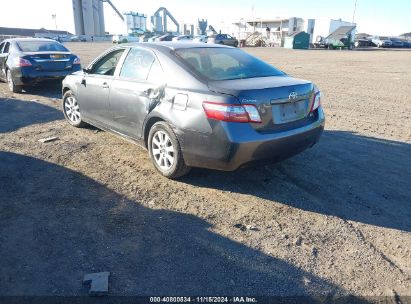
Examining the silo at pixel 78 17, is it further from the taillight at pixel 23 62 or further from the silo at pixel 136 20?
the taillight at pixel 23 62

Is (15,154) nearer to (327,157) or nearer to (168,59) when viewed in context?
(168,59)

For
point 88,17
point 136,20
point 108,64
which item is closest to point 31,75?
point 108,64

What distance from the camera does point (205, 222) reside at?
3555mm

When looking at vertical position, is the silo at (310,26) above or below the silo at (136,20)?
below

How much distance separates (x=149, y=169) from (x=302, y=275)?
2.63m

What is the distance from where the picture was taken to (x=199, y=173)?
4613 millimetres

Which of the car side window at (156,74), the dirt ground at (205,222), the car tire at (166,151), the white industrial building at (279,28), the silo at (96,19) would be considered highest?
the silo at (96,19)

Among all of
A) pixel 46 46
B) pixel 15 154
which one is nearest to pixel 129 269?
pixel 15 154

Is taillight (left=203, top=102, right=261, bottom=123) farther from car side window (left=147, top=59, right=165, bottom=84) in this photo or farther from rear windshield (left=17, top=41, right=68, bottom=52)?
rear windshield (left=17, top=41, right=68, bottom=52)

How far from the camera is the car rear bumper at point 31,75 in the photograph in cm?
924

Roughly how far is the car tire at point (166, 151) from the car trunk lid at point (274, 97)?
81cm

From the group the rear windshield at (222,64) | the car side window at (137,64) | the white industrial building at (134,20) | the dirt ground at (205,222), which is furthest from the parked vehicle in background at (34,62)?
the white industrial building at (134,20)

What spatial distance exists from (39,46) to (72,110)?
4786 millimetres

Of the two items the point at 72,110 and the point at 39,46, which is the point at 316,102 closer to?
the point at 72,110
